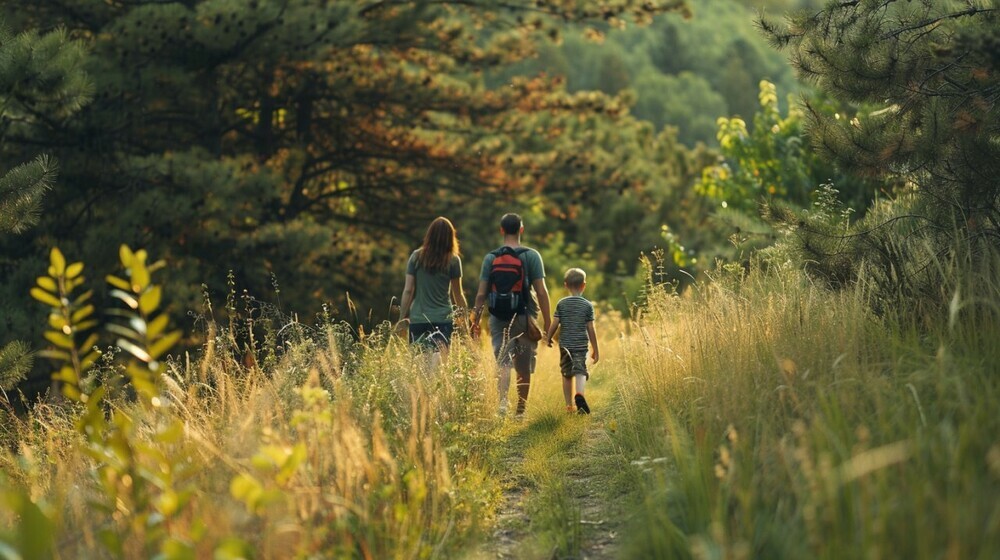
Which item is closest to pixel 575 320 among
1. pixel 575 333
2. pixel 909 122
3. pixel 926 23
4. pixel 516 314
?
pixel 575 333

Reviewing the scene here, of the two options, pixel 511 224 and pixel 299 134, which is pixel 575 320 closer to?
pixel 511 224

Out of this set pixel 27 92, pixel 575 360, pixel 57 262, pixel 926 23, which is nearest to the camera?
pixel 57 262

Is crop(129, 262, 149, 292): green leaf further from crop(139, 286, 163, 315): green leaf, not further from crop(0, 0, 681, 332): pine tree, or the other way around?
crop(0, 0, 681, 332): pine tree

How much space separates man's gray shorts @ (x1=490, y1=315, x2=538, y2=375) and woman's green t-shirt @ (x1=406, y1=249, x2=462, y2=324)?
40 cm

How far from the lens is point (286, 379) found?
6602 mm

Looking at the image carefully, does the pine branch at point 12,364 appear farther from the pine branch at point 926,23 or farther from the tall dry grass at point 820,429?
the pine branch at point 926,23

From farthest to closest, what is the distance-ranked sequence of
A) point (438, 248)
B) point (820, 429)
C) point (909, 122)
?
point (438, 248)
point (909, 122)
point (820, 429)

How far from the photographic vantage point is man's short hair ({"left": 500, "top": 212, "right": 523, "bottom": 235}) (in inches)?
339

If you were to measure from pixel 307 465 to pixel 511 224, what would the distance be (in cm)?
396

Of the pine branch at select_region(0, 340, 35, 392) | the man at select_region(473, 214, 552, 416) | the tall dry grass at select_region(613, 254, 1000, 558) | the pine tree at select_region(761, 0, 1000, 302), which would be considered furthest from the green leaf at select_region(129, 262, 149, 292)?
the pine branch at select_region(0, 340, 35, 392)

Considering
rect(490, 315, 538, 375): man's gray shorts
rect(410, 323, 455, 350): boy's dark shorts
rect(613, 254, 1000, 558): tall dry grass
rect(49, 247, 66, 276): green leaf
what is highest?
rect(410, 323, 455, 350): boy's dark shorts

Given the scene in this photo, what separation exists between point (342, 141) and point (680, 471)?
624 inches

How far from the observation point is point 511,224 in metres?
8.63

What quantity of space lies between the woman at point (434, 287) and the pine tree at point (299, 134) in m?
6.32
